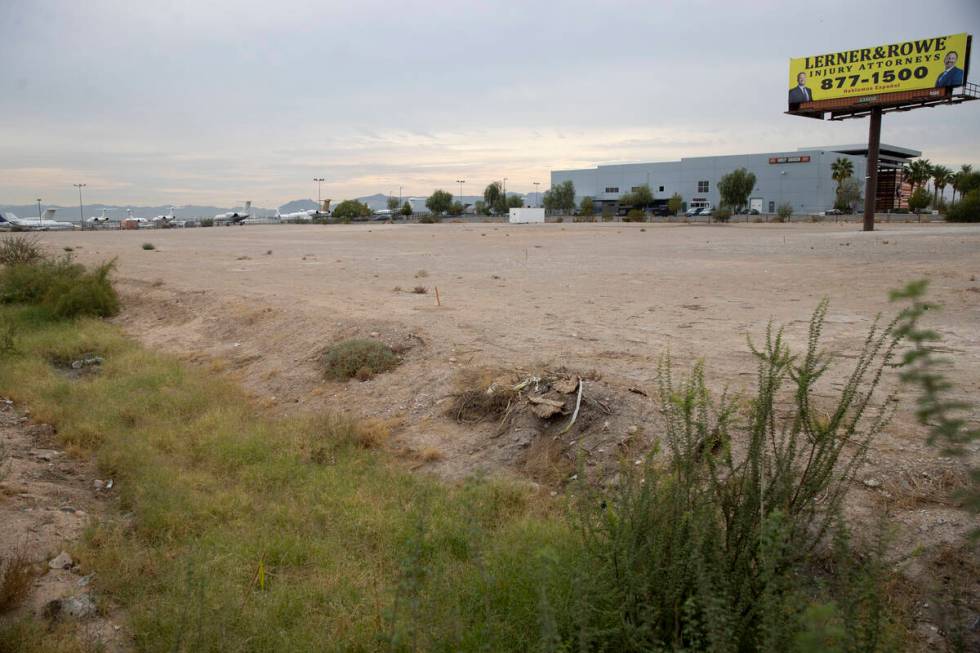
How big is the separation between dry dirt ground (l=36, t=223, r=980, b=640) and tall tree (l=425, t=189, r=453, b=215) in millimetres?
102902

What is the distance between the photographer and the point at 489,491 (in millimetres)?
5945

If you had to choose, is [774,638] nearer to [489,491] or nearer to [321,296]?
[489,491]

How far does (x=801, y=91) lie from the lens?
5012 cm

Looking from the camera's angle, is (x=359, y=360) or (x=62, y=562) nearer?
(x=62, y=562)

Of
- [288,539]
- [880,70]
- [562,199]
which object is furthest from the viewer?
[562,199]

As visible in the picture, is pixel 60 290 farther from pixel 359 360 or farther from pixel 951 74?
pixel 951 74

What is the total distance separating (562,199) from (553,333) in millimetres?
112870

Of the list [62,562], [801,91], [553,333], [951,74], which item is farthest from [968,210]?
[62,562]

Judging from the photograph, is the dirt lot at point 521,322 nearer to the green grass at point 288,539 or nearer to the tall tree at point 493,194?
the green grass at point 288,539

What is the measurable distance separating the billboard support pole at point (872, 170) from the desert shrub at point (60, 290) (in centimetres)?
4382

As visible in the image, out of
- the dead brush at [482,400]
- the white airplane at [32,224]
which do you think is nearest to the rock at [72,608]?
the dead brush at [482,400]

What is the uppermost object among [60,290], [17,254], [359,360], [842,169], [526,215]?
[842,169]

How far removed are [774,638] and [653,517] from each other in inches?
46.0

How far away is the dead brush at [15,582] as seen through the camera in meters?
4.18
